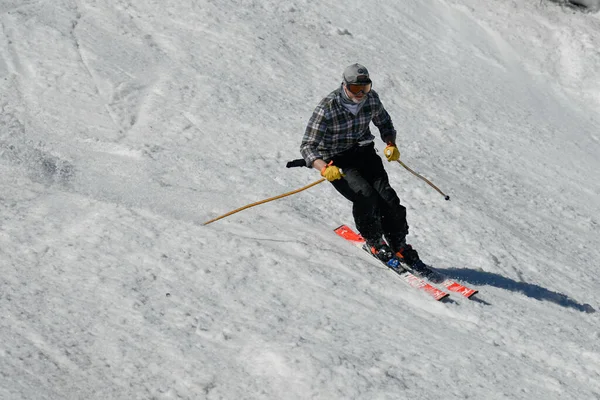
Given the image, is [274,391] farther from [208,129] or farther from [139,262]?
[208,129]

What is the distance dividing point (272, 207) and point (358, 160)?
1542mm

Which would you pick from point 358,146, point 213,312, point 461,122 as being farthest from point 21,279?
point 461,122

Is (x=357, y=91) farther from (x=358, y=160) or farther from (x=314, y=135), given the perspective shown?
(x=358, y=160)

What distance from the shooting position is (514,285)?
771 centimetres

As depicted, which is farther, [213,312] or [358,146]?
[358,146]

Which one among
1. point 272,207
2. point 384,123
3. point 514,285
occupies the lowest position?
point 272,207

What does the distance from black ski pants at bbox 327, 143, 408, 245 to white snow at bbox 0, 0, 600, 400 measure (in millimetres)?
408

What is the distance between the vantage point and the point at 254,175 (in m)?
9.21

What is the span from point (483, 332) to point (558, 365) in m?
0.65

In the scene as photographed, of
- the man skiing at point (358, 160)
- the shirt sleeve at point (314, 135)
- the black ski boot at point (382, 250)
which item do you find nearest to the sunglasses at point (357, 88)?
the man skiing at point (358, 160)

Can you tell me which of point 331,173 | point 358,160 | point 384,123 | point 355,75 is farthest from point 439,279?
point 355,75

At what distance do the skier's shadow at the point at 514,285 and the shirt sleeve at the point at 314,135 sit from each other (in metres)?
1.96

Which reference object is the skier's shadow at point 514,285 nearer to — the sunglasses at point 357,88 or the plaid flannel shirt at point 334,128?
the plaid flannel shirt at point 334,128

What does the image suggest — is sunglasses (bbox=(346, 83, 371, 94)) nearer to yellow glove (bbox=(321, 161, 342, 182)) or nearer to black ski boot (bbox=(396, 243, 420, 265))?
yellow glove (bbox=(321, 161, 342, 182))
